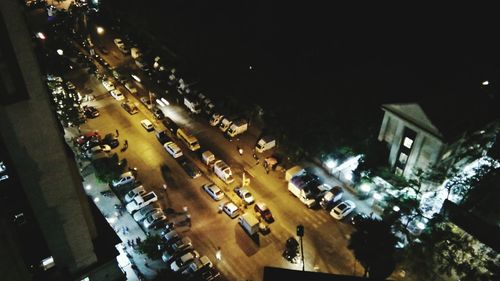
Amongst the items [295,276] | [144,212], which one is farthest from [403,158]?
[144,212]

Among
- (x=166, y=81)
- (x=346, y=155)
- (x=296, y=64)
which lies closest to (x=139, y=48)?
(x=166, y=81)

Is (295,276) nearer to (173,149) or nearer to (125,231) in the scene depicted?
(125,231)

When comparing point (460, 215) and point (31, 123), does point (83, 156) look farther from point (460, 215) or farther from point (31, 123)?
point (460, 215)

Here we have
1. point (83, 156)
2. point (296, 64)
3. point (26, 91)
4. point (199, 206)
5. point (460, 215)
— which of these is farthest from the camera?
point (296, 64)

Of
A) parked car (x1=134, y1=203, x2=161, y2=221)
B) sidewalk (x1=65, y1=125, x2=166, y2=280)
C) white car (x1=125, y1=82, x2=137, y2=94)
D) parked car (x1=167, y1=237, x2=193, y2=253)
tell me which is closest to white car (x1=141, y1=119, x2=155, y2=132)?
sidewalk (x1=65, y1=125, x2=166, y2=280)

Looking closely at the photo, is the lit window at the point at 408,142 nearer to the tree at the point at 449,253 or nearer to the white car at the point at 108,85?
the tree at the point at 449,253
